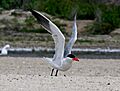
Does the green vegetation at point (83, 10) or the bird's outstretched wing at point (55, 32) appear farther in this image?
the green vegetation at point (83, 10)

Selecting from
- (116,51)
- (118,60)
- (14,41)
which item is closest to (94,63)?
(118,60)

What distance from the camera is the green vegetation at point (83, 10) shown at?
131 feet

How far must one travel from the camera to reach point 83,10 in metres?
43.0

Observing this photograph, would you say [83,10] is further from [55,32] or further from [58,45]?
[55,32]

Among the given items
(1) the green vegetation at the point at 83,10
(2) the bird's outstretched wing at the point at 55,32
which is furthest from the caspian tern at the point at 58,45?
(1) the green vegetation at the point at 83,10

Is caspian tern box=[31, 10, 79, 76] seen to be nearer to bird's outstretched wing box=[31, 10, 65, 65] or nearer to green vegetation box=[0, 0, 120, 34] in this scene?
bird's outstretched wing box=[31, 10, 65, 65]

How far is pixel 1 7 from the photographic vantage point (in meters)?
46.1

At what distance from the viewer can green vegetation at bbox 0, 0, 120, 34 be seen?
1572 inches

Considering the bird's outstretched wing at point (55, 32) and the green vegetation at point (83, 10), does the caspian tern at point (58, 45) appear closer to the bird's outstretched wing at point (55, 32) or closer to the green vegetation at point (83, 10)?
the bird's outstretched wing at point (55, 32)

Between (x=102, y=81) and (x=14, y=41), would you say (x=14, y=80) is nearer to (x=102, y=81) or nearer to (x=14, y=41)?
(x=102, y=81)

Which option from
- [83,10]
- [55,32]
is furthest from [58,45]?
[83,10]

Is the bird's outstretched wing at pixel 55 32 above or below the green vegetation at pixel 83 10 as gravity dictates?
above

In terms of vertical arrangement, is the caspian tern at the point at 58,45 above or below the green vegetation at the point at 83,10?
above

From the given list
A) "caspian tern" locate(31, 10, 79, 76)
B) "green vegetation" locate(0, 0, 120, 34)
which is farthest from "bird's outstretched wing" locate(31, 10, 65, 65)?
"green vegetation" locate(0, 0, 120, 34)
